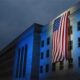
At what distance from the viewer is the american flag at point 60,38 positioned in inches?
1865

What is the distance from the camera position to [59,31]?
49.8 metres

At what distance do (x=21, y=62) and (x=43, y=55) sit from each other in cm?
1528

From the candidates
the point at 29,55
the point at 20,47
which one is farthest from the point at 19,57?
the point at 29,55

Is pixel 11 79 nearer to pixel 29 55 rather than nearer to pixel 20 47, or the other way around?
pixel 20 47

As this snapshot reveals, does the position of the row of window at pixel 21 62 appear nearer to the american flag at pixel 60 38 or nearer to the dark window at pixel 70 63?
the american flag at pixel 60 38

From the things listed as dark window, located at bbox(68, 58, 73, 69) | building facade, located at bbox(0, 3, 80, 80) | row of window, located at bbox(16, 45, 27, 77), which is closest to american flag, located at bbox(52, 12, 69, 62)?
building facade, located at bbox(0, 3, 80, 80)

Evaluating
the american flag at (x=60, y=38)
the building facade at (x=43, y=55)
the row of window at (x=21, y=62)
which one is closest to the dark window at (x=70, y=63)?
the building facade at (x=43, y=55)

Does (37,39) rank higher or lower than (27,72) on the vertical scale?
higher

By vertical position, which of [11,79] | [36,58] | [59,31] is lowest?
[11,79]

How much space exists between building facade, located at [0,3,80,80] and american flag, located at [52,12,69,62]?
1208 millimetres

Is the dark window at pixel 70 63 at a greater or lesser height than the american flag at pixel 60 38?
lesser

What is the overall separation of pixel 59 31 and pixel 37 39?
592 inches

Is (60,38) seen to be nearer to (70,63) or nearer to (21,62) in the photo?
(70,63)

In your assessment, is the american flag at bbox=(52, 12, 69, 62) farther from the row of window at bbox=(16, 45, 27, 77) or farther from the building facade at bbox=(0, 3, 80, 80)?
the row of window at bbox=(16, 45, 27, 77)
